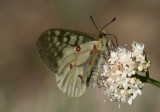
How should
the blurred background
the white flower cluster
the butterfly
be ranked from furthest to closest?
the blurred background, the butterfly, the white flower cluster

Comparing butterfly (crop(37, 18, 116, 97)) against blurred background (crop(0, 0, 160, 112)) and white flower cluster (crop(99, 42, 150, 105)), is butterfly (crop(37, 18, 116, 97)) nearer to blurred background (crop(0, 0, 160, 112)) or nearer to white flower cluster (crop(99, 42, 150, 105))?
white flower cluster (crop(99, 42, 150, 105))

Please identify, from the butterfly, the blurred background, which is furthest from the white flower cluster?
the blurred background

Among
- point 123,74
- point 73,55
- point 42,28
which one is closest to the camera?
point 123,74

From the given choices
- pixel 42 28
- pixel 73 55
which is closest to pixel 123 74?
pixel 73 55

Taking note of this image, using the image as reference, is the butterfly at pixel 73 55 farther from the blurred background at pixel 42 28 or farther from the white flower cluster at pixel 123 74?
the blurred background at pixel 42 28

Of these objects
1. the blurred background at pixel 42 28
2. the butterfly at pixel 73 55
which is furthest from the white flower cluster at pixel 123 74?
the blurred background at pixel 42 28

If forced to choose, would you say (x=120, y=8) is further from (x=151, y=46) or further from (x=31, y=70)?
(x=31, y=70)

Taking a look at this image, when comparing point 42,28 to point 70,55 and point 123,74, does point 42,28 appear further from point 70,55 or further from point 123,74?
point 123,74
